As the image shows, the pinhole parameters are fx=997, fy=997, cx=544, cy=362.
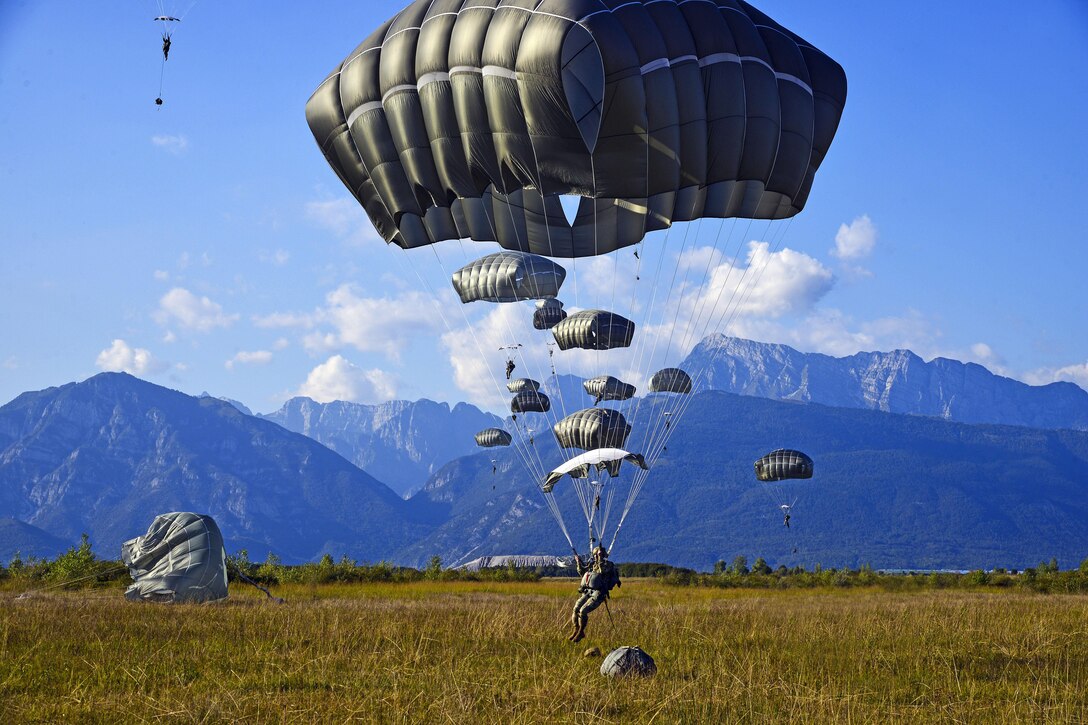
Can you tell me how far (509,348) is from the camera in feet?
208

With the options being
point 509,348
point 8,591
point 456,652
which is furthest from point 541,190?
point 509,348

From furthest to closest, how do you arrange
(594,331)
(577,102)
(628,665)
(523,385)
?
(523,385), (594,331), (577,102), (628,665)

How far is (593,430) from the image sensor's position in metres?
45.6

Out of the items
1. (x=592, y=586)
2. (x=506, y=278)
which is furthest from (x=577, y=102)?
(x=506, y=278)

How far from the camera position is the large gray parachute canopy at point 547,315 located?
62750mm

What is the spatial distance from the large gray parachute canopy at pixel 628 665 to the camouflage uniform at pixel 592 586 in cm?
366

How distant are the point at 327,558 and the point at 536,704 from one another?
3705 cm

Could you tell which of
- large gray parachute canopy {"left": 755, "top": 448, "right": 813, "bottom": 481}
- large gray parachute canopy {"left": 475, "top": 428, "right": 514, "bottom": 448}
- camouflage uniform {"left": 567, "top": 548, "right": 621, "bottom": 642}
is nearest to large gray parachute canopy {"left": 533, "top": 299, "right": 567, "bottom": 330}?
large gray parachute canopy {"left": 755, "top": 448, "right": 813, "bottom": 481}

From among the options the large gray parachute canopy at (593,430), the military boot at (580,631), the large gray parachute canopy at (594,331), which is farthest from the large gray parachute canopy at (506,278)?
the military boot at (580,631)

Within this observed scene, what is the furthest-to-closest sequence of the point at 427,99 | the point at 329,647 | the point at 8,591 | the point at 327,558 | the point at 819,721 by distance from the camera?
1. the point at 327,558
2. the point at 8,591
3. the point at 427,99
4. the point at 329,647
5. the point at 819,721

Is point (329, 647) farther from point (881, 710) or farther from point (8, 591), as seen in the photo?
point (8, 591)

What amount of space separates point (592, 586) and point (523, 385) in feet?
175

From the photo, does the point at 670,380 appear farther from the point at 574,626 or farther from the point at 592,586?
the point at 574,626

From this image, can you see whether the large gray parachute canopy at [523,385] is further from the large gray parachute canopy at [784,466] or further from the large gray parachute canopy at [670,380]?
the large gray parachute canopy at [784,466]
